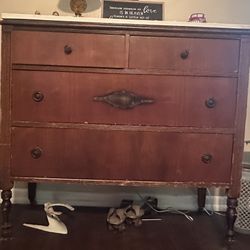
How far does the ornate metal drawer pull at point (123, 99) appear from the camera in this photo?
1556mm

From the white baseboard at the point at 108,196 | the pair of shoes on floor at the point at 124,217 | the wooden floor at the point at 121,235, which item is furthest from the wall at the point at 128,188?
the pair of shoes on floor at the point at 124,217

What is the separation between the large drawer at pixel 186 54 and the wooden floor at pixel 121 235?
76 centimetres

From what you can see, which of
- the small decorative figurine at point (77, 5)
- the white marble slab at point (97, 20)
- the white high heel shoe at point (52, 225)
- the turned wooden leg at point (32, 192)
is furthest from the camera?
the turned wooden leg at point (32, 192)

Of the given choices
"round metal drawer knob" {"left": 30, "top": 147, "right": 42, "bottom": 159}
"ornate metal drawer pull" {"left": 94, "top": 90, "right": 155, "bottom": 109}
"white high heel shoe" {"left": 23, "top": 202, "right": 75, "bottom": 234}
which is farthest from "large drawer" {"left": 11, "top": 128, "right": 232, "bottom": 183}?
"white high heel shoe" {"left": 23, "top": 202, "right": 75, "bottom": 234}

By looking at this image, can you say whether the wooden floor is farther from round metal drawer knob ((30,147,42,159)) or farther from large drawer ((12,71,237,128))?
large drawer ((12,71,237,128))

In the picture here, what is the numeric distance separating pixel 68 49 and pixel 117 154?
0.48 metres

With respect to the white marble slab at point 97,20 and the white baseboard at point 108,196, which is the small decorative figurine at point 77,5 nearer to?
the white marble slab at point 97,20

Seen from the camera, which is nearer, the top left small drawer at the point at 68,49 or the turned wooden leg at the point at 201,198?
the top left small drawer at the point at 68,49

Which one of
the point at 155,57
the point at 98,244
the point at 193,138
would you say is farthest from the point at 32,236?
the point at 155,57

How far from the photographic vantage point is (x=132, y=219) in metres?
1.87

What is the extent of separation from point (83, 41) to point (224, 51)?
0.59 meters

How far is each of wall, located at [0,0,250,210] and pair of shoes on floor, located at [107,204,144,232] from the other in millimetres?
221

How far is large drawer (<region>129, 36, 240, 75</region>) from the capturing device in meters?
1.55

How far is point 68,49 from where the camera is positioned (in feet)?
5.01
